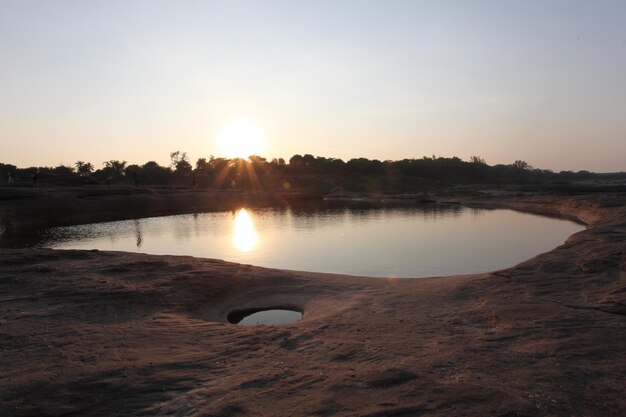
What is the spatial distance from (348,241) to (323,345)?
18.4m

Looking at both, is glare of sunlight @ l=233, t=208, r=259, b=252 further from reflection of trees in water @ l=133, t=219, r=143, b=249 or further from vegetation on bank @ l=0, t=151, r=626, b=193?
vegetation on bank @ l=0, t=151, r=626, b=193

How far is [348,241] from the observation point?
2620 cm

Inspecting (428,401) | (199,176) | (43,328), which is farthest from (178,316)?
(199,176)

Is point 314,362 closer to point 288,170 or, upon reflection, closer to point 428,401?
point 428,401

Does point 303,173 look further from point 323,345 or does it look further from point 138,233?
point 323,345

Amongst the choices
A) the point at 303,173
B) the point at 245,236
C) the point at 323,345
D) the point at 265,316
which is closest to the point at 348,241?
the point at 245,236

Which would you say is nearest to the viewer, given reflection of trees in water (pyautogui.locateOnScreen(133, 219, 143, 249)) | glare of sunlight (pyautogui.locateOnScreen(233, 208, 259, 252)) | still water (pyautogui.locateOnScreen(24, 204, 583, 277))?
still water (pyautogui.locateOnScreen(24, 204, 583, 277))

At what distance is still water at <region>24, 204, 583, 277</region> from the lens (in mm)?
19203

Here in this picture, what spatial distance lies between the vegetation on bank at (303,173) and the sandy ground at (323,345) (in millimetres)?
77609

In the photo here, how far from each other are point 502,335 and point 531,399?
97.6 inches

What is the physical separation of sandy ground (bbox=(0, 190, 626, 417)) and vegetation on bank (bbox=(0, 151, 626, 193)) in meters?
77.6

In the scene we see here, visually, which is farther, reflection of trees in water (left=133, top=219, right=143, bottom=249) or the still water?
reflection of trees in water (left=133, top=219, right=143, bottom=249)

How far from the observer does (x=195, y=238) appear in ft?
92.9

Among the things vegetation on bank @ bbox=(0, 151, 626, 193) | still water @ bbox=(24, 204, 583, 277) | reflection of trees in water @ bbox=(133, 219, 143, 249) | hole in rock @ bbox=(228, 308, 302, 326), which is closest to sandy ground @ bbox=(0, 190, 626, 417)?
hole in rock @ bbox=(228, 308, 302, 326)
